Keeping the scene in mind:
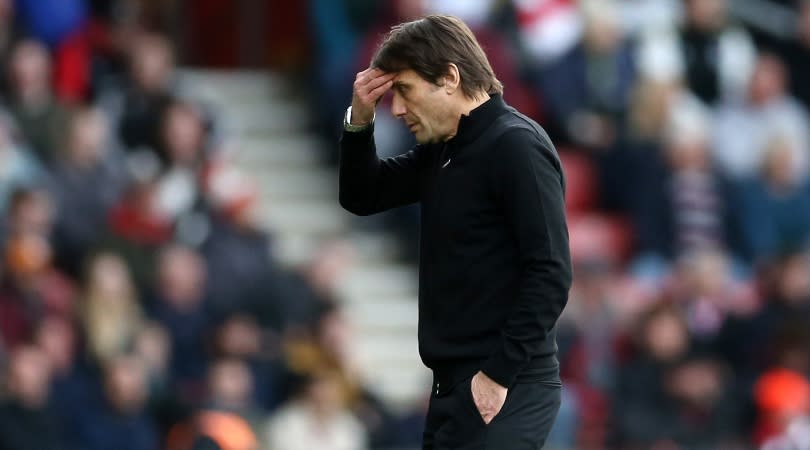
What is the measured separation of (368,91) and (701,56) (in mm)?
9017

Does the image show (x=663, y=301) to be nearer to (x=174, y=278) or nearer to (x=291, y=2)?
(x=174, y=278)

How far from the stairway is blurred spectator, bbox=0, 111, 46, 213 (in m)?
1.93

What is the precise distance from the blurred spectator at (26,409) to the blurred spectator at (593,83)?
492 cm

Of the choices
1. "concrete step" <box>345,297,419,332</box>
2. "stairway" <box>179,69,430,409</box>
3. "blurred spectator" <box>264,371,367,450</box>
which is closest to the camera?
"blurred spectator" <box>264,371,367,450</box>

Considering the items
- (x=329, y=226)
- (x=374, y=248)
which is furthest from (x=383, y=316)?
(x=329, y=226)

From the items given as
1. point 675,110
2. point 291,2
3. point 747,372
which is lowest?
point 747,372

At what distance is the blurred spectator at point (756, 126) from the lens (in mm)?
13359

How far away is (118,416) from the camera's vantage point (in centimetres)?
944

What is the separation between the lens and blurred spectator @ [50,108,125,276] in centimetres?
998

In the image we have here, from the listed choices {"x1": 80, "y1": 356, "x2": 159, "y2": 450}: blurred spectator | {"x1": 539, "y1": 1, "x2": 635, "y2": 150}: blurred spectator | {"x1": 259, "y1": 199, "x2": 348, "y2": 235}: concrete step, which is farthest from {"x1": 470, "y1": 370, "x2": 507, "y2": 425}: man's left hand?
{"x1": 539, "y1": 1, "x2": 635, "y2": 150}: blurred spectator

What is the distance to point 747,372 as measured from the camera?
1152cm

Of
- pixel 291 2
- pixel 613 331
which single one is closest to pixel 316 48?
pixel 291 2

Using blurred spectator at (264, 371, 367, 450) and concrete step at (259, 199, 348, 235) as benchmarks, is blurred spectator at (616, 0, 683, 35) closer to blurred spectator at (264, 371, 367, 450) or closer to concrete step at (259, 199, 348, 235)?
concrete step at (259, 199, 348, 235)

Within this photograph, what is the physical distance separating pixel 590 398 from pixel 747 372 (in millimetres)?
1160
